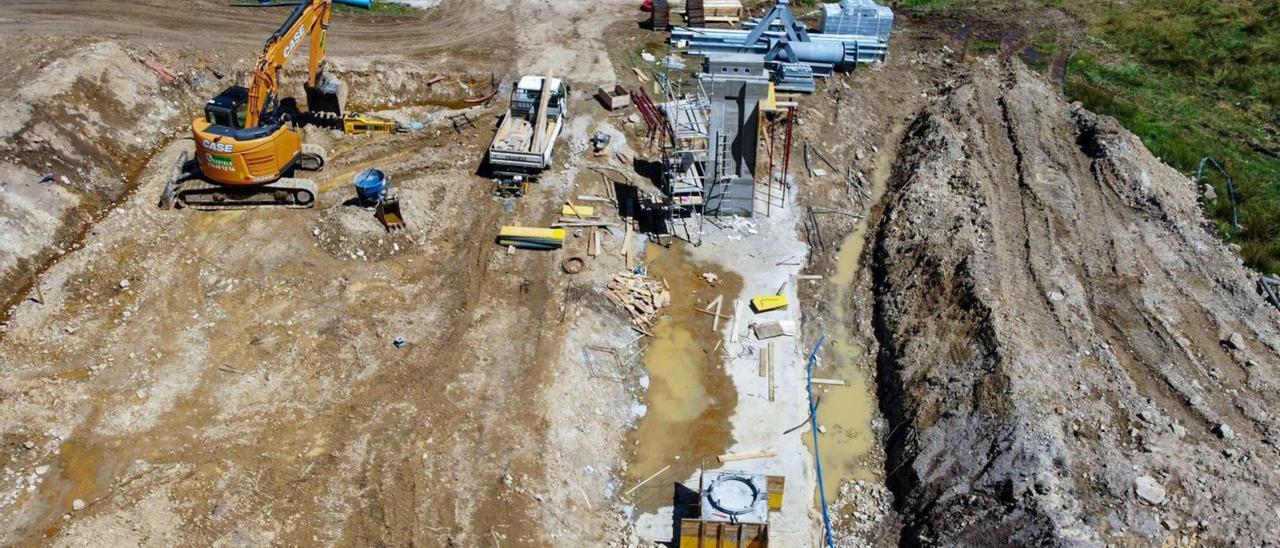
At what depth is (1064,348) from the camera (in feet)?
60.5

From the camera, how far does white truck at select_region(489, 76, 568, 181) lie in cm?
2347

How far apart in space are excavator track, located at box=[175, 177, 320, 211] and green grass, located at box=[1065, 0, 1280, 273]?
83.3ft

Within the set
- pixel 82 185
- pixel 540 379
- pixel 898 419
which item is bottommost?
pixel 898 419

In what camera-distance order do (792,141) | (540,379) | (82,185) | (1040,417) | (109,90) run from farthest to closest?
(792,141)
(109,90)
(82,185)
(540,379)
(1040,417)

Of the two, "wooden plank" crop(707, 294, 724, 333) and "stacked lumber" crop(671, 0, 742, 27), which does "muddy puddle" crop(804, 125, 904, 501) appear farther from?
"stacked lumber" crop(671, 0, 742, 27)

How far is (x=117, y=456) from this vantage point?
1578 centimetres

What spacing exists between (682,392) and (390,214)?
29.5ft

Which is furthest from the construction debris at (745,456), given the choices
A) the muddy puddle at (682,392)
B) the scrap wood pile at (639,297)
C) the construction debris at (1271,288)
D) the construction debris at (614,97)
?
the construction debris at (1271,288)

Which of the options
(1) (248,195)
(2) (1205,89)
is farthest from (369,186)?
(2) (1205,89)

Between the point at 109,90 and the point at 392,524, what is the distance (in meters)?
17.1

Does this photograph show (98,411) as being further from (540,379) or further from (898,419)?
(898,419)

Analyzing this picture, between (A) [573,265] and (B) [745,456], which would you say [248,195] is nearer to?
(A) [573,265]

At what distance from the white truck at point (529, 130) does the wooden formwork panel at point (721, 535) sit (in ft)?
40.5

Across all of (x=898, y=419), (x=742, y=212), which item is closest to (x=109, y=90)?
(x=742, y=212)
